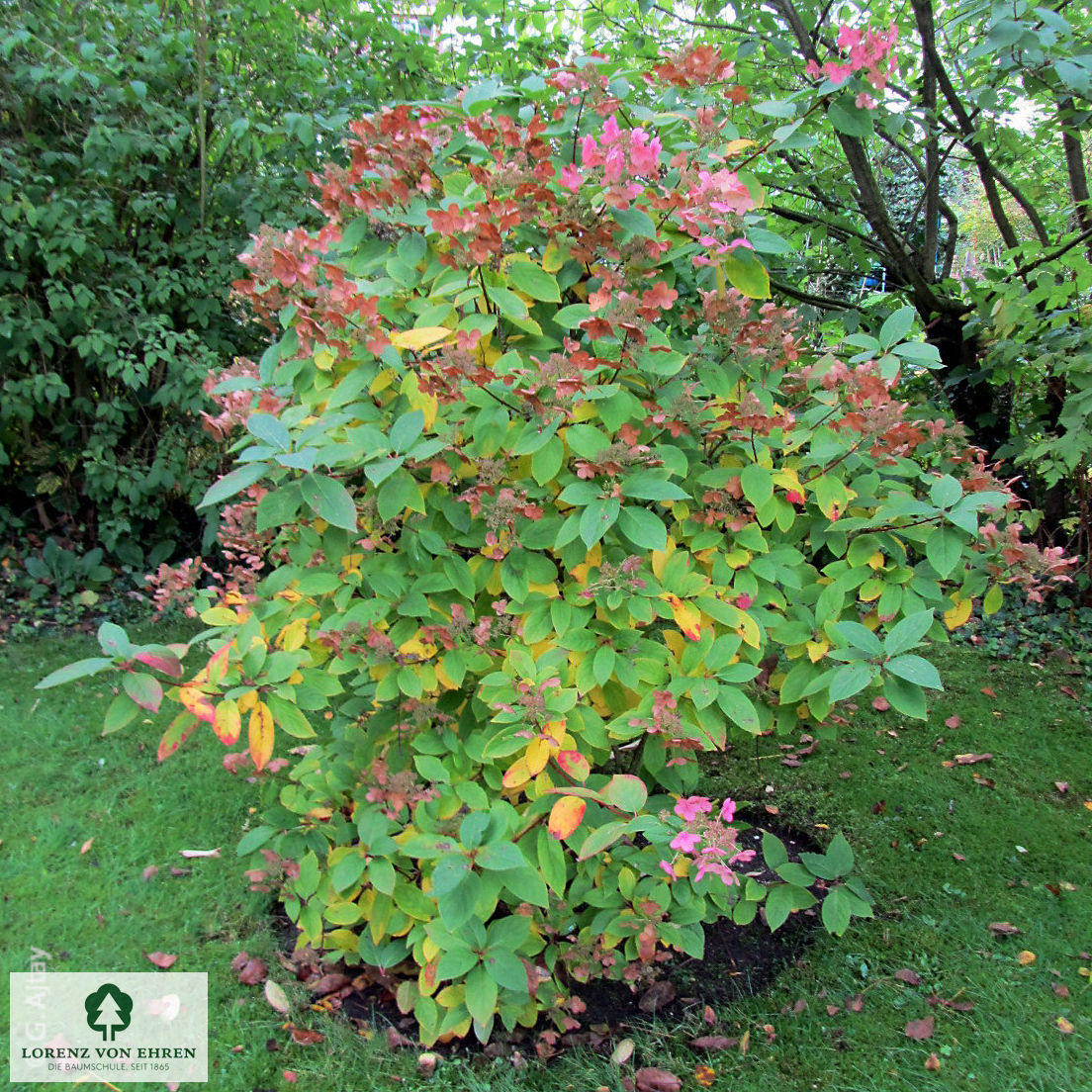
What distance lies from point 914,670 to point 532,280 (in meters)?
1.02

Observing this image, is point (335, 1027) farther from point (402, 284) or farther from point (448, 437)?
point (402, 284)

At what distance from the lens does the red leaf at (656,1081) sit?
1848mm

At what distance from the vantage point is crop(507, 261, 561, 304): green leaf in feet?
5.28

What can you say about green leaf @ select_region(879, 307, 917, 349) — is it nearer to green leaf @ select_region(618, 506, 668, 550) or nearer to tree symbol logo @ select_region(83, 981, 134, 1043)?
green leaf @ select_region(618, 506, 668, 550)

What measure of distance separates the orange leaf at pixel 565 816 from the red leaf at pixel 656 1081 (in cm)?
80

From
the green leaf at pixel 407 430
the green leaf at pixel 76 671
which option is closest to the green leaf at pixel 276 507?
the green leaf at pixel 407 430

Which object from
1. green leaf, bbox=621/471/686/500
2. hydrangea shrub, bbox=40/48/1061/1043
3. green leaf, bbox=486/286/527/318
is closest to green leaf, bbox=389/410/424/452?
hydrangea shrub, bbox=40/48/1061/1043

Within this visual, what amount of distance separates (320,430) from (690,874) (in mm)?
1276

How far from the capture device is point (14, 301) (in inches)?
168

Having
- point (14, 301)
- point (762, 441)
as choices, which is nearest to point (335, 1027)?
point (762, 441)

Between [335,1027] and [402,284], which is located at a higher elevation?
[402,284]

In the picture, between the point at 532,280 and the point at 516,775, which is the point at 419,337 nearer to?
the point at 532,280

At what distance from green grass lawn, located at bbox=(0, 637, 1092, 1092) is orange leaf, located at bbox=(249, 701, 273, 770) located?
910 millimetres
